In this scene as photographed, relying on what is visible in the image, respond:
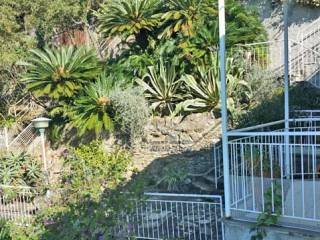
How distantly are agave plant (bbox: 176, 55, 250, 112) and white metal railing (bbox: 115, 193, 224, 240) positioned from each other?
3910mm

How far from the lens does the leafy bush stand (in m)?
10.6

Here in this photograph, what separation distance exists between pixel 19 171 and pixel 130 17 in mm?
4826

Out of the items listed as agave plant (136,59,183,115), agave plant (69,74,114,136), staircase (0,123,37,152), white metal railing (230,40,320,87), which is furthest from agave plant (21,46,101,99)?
white metal railing (230,40,320,87)

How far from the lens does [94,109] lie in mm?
11008

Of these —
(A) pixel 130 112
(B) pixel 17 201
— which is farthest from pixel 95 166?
(B) pixel 17 201

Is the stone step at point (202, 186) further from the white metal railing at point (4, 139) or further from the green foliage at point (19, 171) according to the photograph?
the white metal railing at point (4, 139)

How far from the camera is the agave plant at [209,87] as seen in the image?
10617 millimetres

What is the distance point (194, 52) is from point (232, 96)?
4.71 ft

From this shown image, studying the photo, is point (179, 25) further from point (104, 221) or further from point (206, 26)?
point (104, 221)

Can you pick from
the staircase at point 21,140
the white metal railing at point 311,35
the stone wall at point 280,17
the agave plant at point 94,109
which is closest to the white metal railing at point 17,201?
the agave plant at point 94,109

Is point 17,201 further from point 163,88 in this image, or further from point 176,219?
point 163,88

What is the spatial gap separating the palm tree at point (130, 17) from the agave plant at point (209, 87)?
1.98 meters

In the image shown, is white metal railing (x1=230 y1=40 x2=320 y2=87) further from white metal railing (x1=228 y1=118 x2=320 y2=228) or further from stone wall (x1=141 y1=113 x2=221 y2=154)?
white metal railing (x1=228 y1=118 x2=320 y2=228)

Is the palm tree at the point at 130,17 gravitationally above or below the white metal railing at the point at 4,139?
above
